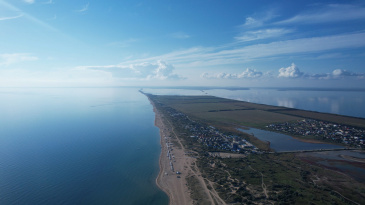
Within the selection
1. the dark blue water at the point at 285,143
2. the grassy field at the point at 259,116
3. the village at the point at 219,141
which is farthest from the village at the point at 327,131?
the village at the point at 219,141

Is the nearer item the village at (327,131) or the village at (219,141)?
the village at (219,141)

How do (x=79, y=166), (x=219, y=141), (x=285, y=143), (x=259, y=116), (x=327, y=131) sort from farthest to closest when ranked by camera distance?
(x=259, y=116), (x=327, y=131), (x=285, y=143), (x=219, y=141), (x=79, y=166)

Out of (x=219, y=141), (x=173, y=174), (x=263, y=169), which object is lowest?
(x=173, y=174)

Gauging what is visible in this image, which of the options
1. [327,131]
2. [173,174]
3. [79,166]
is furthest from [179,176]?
[327,131]

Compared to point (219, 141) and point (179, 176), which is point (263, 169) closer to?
point (179, 176)

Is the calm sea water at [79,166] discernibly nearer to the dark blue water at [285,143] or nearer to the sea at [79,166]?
the sea at [79,166]

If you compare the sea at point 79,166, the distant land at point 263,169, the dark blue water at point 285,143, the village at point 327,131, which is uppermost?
the village at point 327,131

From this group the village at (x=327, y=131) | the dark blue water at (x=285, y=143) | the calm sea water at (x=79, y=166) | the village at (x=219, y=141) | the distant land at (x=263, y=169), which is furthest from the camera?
the village at (x=327, y=131)

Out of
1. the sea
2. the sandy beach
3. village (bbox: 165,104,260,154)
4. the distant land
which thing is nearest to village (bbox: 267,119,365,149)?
the distant land

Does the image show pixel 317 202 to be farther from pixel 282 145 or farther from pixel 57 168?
pixel 57 168

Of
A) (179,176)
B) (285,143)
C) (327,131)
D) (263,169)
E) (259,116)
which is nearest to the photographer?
(179,176)
